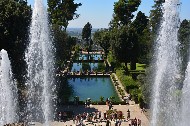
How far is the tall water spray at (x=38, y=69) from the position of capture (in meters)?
25.0

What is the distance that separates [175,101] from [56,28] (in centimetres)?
1969

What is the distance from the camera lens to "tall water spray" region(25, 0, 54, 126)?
983 inches

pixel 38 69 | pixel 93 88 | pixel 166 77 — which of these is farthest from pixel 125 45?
pixel 166 77

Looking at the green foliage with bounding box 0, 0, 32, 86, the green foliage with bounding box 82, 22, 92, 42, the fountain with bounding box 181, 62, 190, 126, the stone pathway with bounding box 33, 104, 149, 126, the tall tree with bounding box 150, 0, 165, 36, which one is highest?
the green foliage with bounding box 82, 22, 92, 42

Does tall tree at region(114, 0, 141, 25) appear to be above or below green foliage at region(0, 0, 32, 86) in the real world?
above

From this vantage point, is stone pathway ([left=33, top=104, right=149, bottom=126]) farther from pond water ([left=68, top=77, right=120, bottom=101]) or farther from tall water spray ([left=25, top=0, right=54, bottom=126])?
pond water ([left=68, top=77, right=120, bottom=101])

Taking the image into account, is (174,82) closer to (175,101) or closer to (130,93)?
(175,101)

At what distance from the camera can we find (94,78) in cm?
5041

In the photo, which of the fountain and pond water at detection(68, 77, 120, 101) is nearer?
the fountain

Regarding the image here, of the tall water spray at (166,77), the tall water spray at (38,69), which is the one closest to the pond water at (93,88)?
the tall water spray at (38,69)

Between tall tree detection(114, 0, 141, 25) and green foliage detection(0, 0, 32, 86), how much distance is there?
3481 cm

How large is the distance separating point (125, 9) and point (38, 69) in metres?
38.4

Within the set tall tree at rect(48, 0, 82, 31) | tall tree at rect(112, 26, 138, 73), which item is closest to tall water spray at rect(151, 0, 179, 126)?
tall tree at rect(112, 26, 138, 73)

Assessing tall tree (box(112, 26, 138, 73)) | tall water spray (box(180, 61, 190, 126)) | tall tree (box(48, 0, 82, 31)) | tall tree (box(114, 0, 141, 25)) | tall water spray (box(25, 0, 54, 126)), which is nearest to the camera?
tall water spray (box(180, 61, 190, 126))
